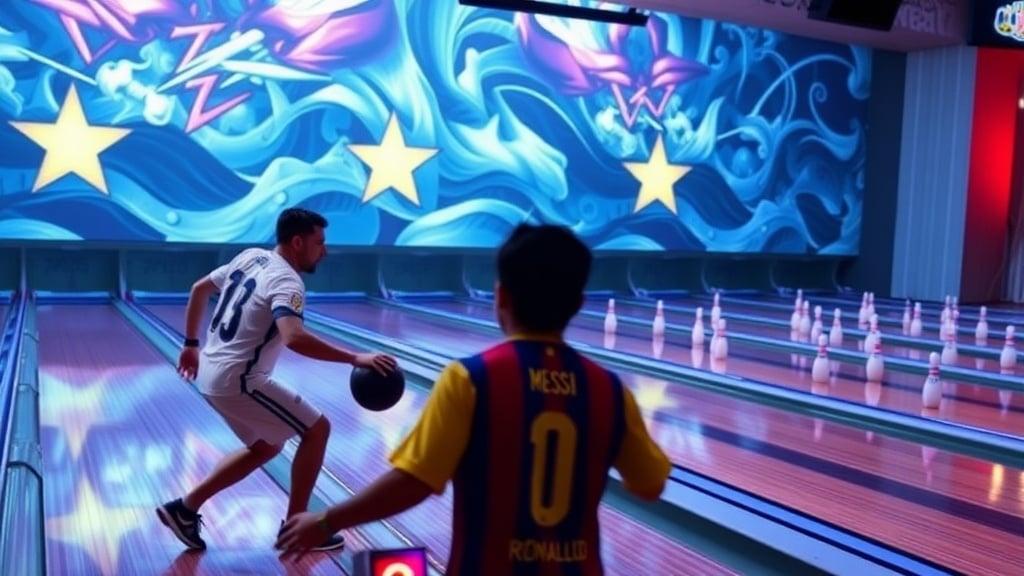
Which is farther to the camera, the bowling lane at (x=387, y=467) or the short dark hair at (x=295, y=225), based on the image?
the bowling lane at (x=387, y=467)

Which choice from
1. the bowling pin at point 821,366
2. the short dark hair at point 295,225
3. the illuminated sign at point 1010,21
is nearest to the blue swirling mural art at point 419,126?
the illuminated sign at point 1010,21

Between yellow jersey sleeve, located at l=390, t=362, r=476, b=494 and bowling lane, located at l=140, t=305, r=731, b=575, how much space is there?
1.34 metres

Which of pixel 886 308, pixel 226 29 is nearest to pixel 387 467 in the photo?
pixel 226 29

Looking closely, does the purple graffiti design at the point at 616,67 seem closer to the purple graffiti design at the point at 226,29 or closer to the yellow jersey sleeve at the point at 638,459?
the purple graffiti design at the point at 226,29

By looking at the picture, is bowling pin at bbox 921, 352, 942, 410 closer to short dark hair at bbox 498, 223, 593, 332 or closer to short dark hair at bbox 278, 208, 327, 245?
short dark hair at bbox 278, 208, 327, 245

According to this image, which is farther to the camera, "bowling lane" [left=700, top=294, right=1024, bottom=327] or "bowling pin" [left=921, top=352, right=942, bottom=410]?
"bowling lane" [left=700, top=294, right=1024, bottom=327]

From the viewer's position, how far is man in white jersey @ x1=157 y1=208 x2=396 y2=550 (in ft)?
7.59

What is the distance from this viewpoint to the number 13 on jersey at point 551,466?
3.77ft

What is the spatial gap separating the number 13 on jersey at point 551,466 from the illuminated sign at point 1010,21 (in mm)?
9847

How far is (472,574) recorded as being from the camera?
3.79 feet

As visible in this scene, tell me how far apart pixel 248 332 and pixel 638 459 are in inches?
51.7

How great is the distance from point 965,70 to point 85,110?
25.5 ft

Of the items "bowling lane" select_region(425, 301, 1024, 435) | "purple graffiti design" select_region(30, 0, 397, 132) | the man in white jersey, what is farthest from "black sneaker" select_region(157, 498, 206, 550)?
"purple graffiti design" select_region(30, 0, 397, 132)

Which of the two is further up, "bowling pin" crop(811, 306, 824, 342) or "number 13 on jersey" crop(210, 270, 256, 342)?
"number 13 on jersey" crop(210, 270, 256, 342)
